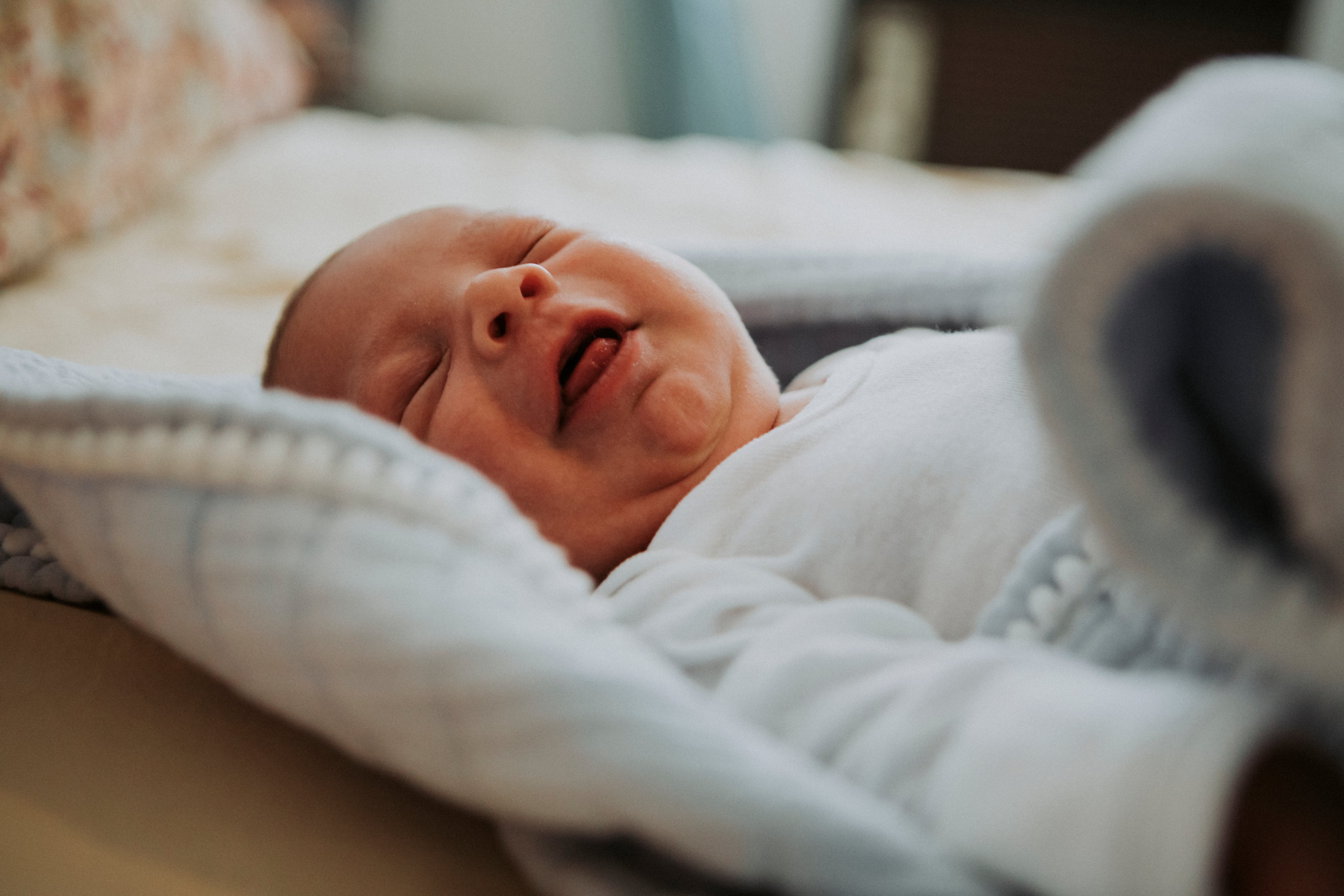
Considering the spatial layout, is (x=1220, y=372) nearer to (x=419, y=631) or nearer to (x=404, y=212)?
(x=419, y=631)

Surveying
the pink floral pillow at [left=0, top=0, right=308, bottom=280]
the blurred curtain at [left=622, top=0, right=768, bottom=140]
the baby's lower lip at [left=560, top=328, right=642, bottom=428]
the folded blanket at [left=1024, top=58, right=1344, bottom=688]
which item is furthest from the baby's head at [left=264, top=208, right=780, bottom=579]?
the blurred curtain at [left=622, top=0, right=768, bottom=140]

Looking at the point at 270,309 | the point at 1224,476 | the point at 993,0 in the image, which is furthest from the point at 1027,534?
the point at 993,0

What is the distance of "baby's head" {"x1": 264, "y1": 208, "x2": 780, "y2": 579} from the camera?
0.60m

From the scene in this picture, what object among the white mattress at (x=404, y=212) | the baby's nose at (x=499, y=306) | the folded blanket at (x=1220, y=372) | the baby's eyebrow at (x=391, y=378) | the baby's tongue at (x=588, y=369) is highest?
the folded blanket at (x=1220, y=372)

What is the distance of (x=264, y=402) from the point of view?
1.28 feet

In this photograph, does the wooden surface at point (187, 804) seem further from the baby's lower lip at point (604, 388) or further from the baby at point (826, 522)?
the baby's lower lip at point (604, 388)

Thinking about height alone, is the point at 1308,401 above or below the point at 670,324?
above

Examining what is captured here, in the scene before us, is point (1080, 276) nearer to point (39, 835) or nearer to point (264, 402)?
point (264, 402)

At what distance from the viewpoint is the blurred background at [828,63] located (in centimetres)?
290

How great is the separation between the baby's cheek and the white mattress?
8.4 inches

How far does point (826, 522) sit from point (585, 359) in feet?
0.63

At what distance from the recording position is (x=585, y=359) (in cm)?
62

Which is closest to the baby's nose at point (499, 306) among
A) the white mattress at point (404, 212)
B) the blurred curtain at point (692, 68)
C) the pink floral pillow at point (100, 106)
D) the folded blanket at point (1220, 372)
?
the white mattress at point (404, 212)

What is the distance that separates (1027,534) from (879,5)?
10.2ft
